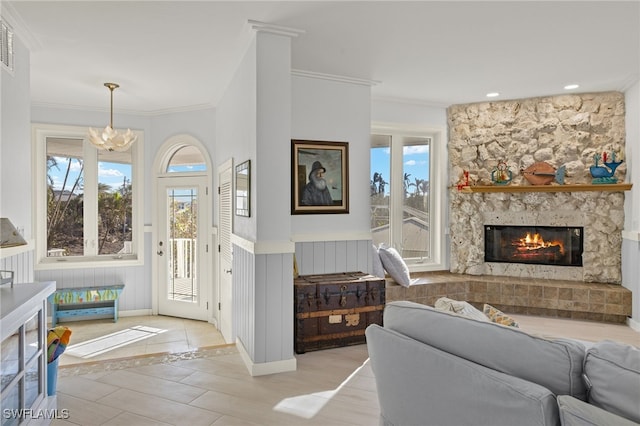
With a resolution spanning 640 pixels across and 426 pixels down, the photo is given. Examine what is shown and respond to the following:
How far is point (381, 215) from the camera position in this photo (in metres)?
5.29

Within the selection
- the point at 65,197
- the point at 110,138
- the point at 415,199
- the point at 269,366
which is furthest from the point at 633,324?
the point at 65,197

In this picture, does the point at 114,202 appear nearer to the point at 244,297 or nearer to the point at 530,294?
the point at 244,297

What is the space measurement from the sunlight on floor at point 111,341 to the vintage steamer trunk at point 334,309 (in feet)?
6.89

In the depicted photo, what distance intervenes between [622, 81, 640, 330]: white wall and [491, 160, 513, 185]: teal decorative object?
4.09 feet

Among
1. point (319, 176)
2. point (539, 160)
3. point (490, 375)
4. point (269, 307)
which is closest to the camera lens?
point (490, 375)

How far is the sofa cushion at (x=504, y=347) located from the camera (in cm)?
134

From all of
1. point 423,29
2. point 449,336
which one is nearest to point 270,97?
point 423,29

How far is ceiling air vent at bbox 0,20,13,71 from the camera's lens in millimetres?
2619

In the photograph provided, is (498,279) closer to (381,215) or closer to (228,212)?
(381,215)

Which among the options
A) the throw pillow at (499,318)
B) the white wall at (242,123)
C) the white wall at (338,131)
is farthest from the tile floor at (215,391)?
the white wall at (338,131)

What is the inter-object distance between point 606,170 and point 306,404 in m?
4.31

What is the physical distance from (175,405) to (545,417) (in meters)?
2.25

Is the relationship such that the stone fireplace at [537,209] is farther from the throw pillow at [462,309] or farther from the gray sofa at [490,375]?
the gray sofa at [490,375]

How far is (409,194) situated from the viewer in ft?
17.8
